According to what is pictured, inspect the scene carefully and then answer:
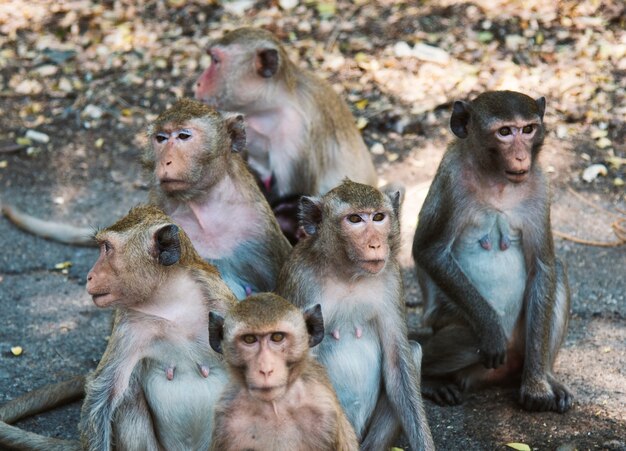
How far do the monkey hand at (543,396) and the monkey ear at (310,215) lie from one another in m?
1.46

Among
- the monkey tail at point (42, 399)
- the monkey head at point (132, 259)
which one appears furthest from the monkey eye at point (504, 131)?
the monkey tail at point (42, 399)

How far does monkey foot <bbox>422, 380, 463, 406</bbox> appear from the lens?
5.60 m

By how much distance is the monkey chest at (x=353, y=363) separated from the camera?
4.90 meters

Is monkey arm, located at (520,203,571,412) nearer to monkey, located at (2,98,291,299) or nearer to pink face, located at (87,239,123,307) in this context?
monkey, located at (2,98,291,299)

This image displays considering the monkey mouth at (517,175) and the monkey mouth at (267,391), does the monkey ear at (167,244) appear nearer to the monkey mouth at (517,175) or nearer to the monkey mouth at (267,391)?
the monkey mouth at (267,391)

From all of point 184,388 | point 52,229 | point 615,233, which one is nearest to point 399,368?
point 184,388

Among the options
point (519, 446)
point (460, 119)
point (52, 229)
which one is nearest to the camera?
point (519, 446)

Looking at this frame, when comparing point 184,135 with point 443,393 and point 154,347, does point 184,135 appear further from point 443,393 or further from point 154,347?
point 443,393

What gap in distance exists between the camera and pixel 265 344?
3.89 m

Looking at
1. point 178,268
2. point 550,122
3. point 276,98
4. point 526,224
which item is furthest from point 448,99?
point 178,268

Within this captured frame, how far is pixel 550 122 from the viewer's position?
8.51 meters

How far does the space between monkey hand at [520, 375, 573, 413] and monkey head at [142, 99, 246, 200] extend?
1.88 meters

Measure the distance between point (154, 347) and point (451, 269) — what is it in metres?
1.72

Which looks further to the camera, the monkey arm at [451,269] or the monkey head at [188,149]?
the monkey arm at [451,269]
